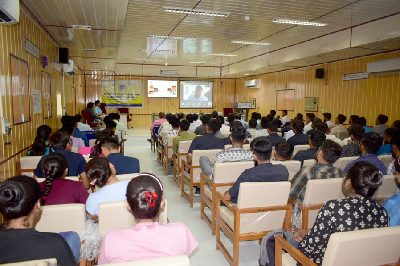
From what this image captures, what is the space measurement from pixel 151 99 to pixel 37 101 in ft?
33.1

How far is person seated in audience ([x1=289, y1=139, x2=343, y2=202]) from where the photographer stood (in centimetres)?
254

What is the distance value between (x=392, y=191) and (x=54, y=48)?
7.50 metres

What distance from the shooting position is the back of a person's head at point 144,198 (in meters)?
1.38

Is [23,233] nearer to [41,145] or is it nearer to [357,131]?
[41,145]

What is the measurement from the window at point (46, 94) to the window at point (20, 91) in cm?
121

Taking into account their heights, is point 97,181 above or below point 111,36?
below

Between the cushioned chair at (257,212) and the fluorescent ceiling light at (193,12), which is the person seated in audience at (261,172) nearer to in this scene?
the cushioned chair at (257,212)

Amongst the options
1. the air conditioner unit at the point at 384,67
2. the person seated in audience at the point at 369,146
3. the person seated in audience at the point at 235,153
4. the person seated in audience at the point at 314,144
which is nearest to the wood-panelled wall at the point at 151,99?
the air conditioner unit at the point at 384,67

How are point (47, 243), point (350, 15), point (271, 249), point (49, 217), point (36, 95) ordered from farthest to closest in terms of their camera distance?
point (350, 15), point (36, 95), point (271, 249), point (49, 217), point (47, 243)

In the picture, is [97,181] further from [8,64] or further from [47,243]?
[8,64]

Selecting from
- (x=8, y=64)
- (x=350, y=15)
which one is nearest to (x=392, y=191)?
(x=350, y=15)

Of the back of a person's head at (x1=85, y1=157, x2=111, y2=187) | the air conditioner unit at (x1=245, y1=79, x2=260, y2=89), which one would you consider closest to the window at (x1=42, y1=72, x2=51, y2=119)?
the back of a person's head at (x1=85, y1=157, x2=111, y2=187)

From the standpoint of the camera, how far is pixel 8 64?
3.41m

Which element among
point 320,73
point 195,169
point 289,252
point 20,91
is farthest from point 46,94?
point 320,73
